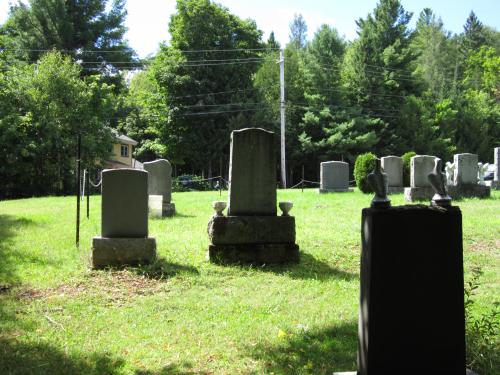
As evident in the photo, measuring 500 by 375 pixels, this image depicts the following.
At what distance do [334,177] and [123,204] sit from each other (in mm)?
16507

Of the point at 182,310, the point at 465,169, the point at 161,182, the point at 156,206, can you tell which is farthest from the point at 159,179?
the point at 465,169

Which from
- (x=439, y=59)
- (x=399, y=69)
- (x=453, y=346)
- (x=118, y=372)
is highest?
(x=439, y=59)

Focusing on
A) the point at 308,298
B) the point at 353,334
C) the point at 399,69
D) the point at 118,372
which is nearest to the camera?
the point at 118,372

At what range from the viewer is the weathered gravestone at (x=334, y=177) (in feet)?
75.7

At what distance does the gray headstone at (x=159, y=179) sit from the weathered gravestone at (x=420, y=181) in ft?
27.7

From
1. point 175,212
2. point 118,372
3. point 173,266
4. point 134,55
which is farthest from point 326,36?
point 118,372

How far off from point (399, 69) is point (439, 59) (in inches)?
492

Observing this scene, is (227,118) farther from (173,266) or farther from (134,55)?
(173,266)

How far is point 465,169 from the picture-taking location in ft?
61.7

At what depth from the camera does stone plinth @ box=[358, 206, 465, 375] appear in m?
3.12

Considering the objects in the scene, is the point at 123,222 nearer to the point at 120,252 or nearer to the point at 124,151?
the point at 120,252

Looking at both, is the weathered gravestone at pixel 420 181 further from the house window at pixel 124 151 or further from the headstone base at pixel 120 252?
the house window at pixel 124 151

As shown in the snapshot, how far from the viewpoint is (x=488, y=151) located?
47906mm

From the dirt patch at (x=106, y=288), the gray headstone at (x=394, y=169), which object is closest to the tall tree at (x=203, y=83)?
the gray headstone at (x=394, y=169)
